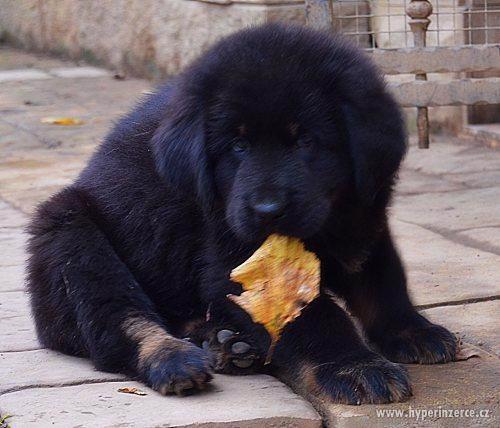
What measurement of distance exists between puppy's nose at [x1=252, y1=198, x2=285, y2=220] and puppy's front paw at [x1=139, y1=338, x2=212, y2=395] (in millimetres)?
487

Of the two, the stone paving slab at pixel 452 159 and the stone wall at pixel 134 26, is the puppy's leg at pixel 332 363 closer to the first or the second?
the stone paving slab at pixel 452 159

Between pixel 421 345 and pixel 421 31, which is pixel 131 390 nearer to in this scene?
pixel 421 345

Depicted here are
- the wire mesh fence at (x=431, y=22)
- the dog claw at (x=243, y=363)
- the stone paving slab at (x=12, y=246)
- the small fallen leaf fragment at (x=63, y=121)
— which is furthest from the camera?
the small fallen leaf fragment at (x=63, y=121)

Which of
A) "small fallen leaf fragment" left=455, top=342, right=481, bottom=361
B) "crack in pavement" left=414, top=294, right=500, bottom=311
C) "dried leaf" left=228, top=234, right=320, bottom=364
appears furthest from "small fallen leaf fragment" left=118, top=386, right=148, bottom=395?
"crack in pavement" left=414, top=294, right=500, bottom=311

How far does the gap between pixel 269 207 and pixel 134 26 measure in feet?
24.9

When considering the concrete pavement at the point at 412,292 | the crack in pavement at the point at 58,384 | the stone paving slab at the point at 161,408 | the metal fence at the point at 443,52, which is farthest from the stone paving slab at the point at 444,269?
the metal fence at the point at 443,52

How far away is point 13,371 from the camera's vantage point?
342 cm

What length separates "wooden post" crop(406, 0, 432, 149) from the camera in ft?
22.4

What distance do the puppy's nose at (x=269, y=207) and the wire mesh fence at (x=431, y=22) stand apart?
375 centimetres

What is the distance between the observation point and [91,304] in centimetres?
342

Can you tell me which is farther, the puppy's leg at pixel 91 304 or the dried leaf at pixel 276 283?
the puppy's leg at pixel 91 304

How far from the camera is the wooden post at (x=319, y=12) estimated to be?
660 centimetres

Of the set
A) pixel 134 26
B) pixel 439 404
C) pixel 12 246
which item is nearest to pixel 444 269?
pixel 439 404

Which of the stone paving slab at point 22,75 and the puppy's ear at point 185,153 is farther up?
the puppy's ear at point 185,153
